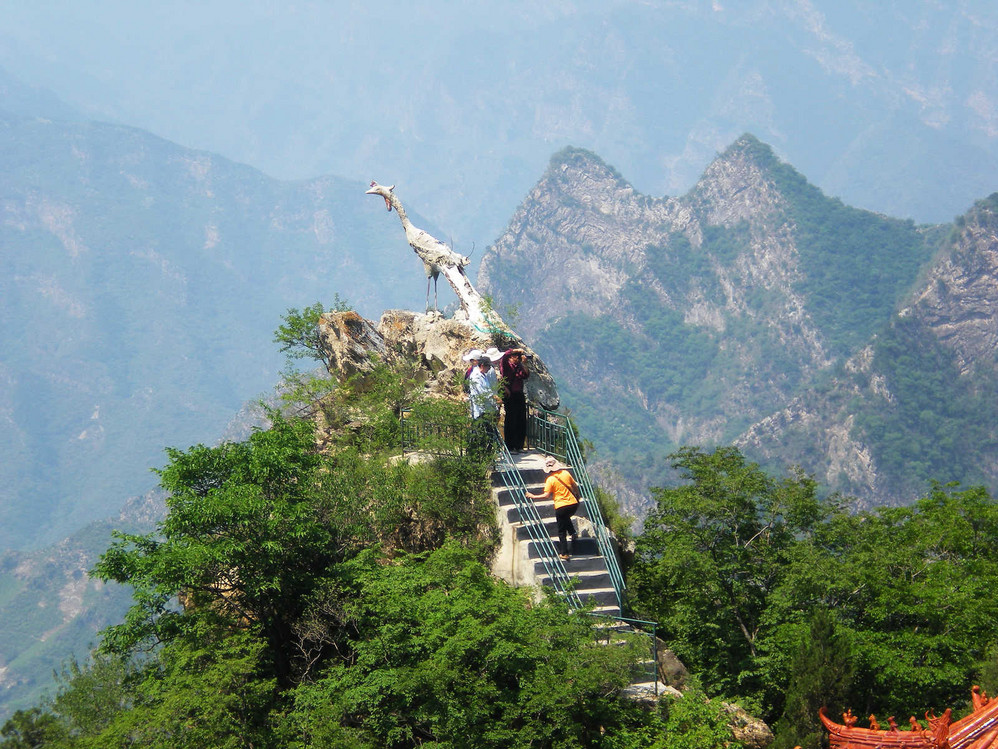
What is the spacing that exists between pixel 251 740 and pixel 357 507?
3.80m

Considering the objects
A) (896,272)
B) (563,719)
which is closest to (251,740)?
(563,719)

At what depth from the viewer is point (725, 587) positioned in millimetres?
14609

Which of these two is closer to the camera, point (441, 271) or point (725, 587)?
point (725, 587)

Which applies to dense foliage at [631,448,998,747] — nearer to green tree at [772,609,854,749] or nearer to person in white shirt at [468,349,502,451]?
green tree at [772,609,854,749]

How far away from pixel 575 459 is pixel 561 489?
6.47ft

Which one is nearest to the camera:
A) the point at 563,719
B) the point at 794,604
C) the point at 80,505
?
the point at 563,719

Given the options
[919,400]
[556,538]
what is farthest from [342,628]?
[919,400]

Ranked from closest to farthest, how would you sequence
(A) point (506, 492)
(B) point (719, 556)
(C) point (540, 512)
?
(C) point (540, 512), (A) point (506, 492), (B) point (719, 556)

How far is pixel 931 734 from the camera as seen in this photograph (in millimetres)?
10664

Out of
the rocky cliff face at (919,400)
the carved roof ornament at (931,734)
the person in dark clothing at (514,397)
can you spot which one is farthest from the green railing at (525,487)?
the rocky cliff face at (919,400)

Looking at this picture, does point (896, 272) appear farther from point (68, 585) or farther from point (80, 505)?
point (80, 505)

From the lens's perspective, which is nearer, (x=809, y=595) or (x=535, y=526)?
(x=535, y=526)

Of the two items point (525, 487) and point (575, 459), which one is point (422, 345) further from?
point (525, 487)

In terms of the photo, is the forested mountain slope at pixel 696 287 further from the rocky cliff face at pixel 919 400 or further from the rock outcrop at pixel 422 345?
the rock outcrop at pixel 422 345
